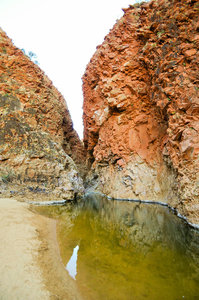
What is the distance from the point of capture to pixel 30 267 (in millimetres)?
4062

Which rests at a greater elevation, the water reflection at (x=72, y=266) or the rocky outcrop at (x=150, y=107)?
the rocky outcrop at (x=150, y=107)

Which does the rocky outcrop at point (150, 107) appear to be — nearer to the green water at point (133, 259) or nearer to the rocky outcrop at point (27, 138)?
the green water at point (133, 259)

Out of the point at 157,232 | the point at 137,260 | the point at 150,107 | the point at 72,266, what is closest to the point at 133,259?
the point at 137,260

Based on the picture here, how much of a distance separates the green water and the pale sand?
0.36 meters

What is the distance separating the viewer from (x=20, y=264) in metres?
4.07

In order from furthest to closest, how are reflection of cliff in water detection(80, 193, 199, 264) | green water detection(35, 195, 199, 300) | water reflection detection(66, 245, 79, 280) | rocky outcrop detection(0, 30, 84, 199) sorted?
rocky outcrop detection(0, 30, 84, 199), reflection of cliff in water detection(80, 193, 199, 264), water reflection detection(66, 245, 79, 280), green water detection(35, 195, 199, 300)

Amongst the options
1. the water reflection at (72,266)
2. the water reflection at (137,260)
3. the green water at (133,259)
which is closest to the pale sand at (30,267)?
the water reflection at (72,266)

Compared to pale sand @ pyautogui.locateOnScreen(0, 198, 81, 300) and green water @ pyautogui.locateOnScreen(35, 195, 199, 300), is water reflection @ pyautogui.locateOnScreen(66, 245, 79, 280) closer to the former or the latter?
green water @ pyautogui.locateOnScreen(35, 195, 199, 300)

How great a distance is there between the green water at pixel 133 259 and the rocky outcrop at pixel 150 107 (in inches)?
106

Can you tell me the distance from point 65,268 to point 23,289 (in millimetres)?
1486

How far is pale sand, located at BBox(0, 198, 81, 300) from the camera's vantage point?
325 centimetres

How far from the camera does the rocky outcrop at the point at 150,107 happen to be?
10.4 m

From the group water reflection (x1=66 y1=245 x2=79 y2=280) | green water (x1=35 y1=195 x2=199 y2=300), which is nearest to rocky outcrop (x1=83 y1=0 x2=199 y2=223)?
green water (x1=35 y1=195 x2=199 y2=300)

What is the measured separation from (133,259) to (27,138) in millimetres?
14464
